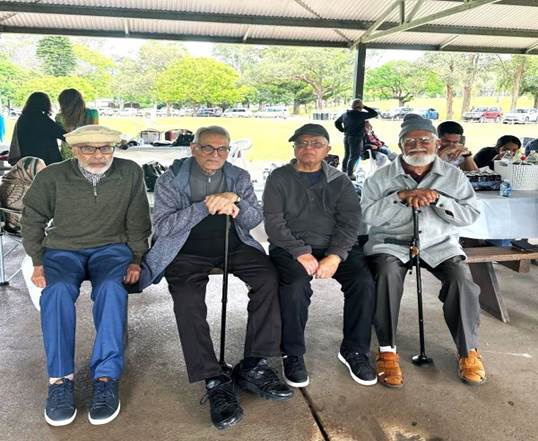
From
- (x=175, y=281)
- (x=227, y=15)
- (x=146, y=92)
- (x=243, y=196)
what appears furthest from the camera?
(x=146, y=92)

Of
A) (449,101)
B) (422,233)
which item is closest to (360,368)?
(422,233)

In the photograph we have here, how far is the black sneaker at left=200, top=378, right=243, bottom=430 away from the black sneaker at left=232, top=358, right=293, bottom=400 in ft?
0.39

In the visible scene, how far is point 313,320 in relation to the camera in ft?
10.4

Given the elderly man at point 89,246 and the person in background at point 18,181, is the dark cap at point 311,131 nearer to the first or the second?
the elderly man at point 89,246

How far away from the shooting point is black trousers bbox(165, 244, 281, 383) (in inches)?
87.7

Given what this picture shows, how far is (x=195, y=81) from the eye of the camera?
23.7 m

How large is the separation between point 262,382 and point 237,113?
2826 cm

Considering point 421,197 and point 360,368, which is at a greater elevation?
point 421,197

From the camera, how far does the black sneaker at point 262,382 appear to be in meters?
2.25

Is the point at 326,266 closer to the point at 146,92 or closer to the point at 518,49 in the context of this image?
the point at 518,49

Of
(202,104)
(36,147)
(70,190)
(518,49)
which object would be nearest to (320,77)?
(202,104)

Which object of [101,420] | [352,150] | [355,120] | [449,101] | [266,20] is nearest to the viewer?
[101,420]

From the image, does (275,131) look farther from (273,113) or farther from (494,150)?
(494,150)

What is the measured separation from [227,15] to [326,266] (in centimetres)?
528
